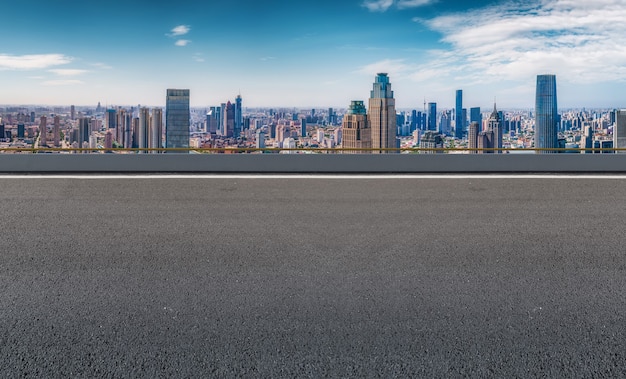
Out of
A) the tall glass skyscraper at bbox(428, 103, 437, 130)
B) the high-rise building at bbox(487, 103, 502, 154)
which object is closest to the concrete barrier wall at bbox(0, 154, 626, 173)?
the high-rise building at bbox(487, 103, 502, 154)

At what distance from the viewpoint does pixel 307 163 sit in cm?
1405

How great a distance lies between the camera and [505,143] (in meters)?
14.7

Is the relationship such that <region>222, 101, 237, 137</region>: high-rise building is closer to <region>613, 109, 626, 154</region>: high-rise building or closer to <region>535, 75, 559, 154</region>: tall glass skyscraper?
<region>535, 75, 559, 154</region>: tall glass skyscraper

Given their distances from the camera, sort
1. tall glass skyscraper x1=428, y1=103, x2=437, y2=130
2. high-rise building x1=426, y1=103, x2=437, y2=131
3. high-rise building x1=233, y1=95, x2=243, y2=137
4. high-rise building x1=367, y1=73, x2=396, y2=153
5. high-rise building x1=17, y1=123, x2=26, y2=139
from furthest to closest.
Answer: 1. tall glass skyscraper x1=428, y1=103, x2=437, y2=130
2. high-rise building x1=426, y1=103, x2=437, y2=131
3. high-rise building x1=233, y1=95, x2=243, y2=137
4. high-rise building x1=367, y1=73, x2=396, y2=153
5. high-rise building x1=17, y1=123, x2=26, y2=139

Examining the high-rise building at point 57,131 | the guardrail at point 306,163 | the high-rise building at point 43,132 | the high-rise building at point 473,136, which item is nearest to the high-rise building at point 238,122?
the guardrail at point 306,163

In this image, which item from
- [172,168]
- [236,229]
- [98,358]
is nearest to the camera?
[98,358]

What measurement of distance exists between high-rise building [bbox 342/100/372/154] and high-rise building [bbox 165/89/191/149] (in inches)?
189

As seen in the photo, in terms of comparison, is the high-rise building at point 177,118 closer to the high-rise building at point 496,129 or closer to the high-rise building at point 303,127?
the high-rise building at point 303,127

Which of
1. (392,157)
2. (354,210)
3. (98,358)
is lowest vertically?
(98,358)

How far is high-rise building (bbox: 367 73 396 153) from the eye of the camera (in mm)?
15211

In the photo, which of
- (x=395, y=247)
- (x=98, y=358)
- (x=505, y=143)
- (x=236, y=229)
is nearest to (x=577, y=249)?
(x=395, y=247)

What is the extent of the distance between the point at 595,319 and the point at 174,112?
15.1 meters

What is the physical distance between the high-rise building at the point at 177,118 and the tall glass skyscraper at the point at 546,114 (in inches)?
405

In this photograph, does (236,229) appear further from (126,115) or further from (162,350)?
(126,115)
